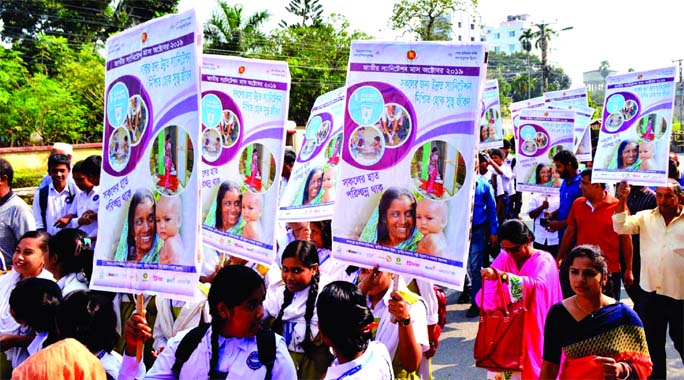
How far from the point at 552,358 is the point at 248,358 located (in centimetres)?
161

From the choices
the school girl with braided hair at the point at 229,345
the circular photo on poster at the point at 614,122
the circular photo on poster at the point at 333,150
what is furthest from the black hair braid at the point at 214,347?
the circular photo on poster at the point at 614,122

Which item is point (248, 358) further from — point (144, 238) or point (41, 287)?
point (41, 287)

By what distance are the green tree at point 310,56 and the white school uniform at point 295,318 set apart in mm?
29810

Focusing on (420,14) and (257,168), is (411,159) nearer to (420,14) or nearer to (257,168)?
(257,168)

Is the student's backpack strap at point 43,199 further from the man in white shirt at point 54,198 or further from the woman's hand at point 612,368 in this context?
the woman's hand at point 612,368

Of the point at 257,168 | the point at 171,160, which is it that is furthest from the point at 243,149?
the point at 171,160

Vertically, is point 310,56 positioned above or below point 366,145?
above

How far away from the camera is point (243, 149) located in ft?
Result: 14.1

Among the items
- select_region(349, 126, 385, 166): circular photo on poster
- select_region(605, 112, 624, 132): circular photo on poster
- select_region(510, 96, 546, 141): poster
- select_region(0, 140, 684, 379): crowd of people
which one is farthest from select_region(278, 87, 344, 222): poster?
select_region(510, 96, 546, 141): poster

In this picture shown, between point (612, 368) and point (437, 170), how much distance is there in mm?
1195

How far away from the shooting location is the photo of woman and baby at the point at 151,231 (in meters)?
3.08

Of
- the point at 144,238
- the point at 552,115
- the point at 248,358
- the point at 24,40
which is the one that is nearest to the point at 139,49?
the point at 144,238

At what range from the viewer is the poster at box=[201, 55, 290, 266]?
4203 mm

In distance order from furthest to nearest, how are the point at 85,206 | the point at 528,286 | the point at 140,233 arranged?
the point at 85,206 < the point at 528,286 < the point at 140,233
